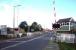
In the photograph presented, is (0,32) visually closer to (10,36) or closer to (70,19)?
(10,36)

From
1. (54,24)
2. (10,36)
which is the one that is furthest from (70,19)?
(54,24)

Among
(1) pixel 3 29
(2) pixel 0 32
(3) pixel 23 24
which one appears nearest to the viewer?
(1) pixel 3 29

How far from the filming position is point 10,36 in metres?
74.0

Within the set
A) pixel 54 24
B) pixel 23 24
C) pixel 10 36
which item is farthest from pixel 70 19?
pixel 54 24

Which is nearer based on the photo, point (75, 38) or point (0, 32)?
point (75, 38)

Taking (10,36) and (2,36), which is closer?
(2,36)

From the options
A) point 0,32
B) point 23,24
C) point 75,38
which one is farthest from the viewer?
point 23,24

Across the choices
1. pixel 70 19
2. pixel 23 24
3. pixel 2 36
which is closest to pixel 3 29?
pixel 2 36

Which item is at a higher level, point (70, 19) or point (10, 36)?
point (70, 19)

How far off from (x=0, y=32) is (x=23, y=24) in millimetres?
72963

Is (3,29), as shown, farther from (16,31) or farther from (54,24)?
(54,24)

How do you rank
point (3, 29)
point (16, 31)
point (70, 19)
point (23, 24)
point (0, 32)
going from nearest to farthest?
1. point (3, 29)
2. point (0, 32)
3. point (16, 31)
4. point (70, 19)
5. point (23, 24)

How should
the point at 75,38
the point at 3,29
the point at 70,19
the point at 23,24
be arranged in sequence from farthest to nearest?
1. the point at 23,24
2. the point at 70,19
3. the point at 3,29
4. the point at 75,38

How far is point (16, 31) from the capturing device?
87.1m
